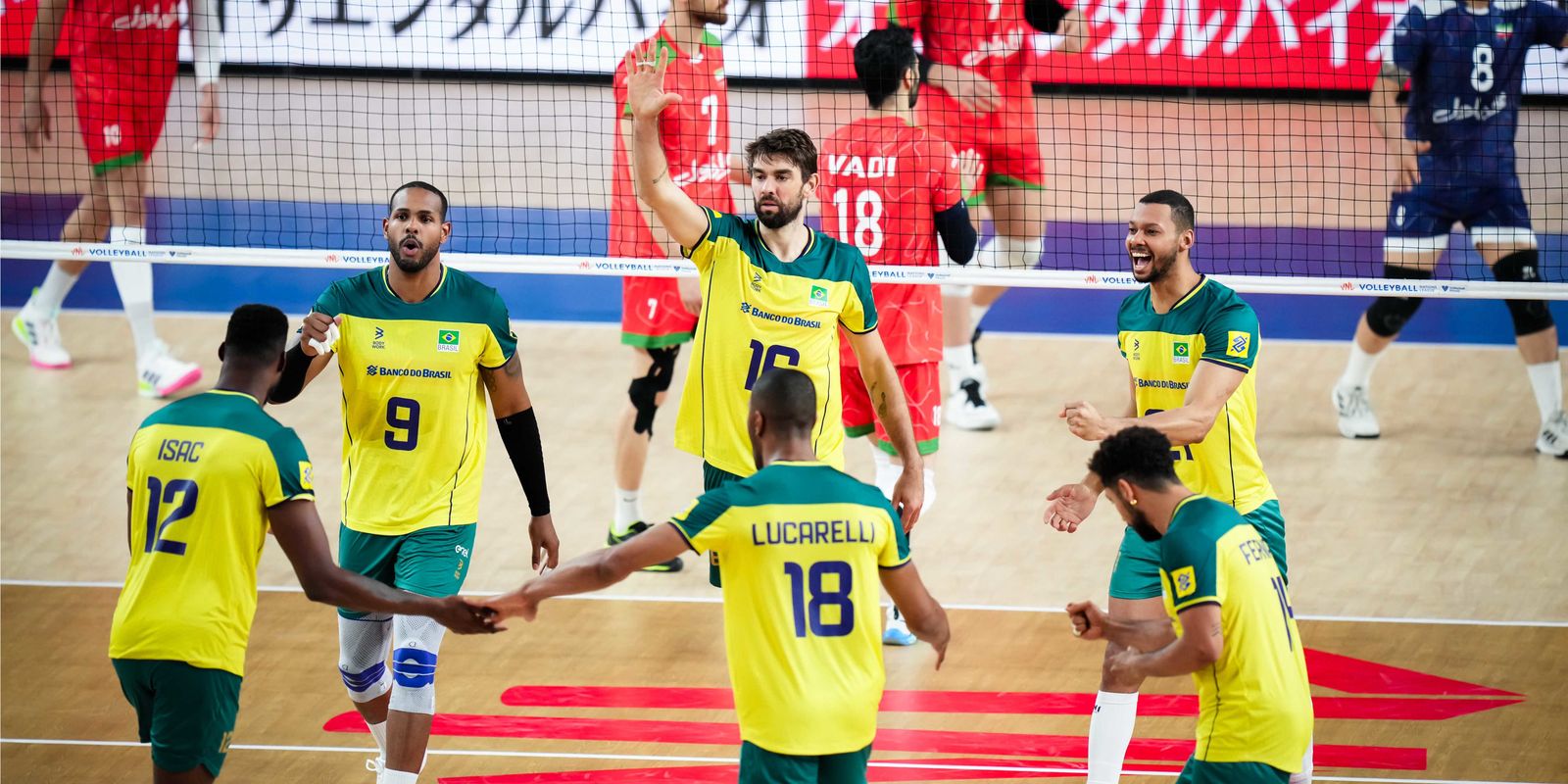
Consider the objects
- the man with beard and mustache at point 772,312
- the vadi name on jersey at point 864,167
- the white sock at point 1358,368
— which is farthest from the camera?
the white sock at point 1358,368

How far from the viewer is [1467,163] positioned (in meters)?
10.4

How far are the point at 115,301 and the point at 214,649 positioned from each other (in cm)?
951

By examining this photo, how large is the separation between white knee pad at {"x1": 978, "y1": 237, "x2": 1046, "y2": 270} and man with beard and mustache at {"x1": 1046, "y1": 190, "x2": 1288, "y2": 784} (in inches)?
162

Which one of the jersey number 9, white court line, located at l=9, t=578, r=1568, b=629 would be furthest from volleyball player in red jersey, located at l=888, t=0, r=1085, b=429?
the jersey number 9

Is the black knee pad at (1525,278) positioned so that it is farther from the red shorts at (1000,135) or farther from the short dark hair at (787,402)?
the short dark hair at (787,402)

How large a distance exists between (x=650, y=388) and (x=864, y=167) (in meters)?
1.73

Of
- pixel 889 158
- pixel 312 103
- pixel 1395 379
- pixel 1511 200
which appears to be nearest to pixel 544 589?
pixel 889 158

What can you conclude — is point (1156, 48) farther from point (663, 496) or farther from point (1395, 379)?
point (663, 496)

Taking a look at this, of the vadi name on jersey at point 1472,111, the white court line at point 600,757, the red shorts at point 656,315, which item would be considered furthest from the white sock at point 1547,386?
the red shorts at point 656,315

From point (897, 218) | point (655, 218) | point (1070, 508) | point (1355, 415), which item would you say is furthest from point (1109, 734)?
point (1355, 415)

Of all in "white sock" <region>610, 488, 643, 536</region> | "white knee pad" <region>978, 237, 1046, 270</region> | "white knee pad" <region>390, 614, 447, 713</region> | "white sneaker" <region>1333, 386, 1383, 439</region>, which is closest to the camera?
"white knee pad" <region>390, 614, 447, 713</region>

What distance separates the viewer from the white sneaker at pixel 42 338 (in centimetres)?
1166

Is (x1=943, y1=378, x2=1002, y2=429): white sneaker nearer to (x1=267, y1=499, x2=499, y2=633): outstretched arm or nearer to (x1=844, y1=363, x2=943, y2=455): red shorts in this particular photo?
(x1=844, y1=363, x2=943, y2=455): red shorts

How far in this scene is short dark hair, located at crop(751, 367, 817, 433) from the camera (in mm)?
4598
